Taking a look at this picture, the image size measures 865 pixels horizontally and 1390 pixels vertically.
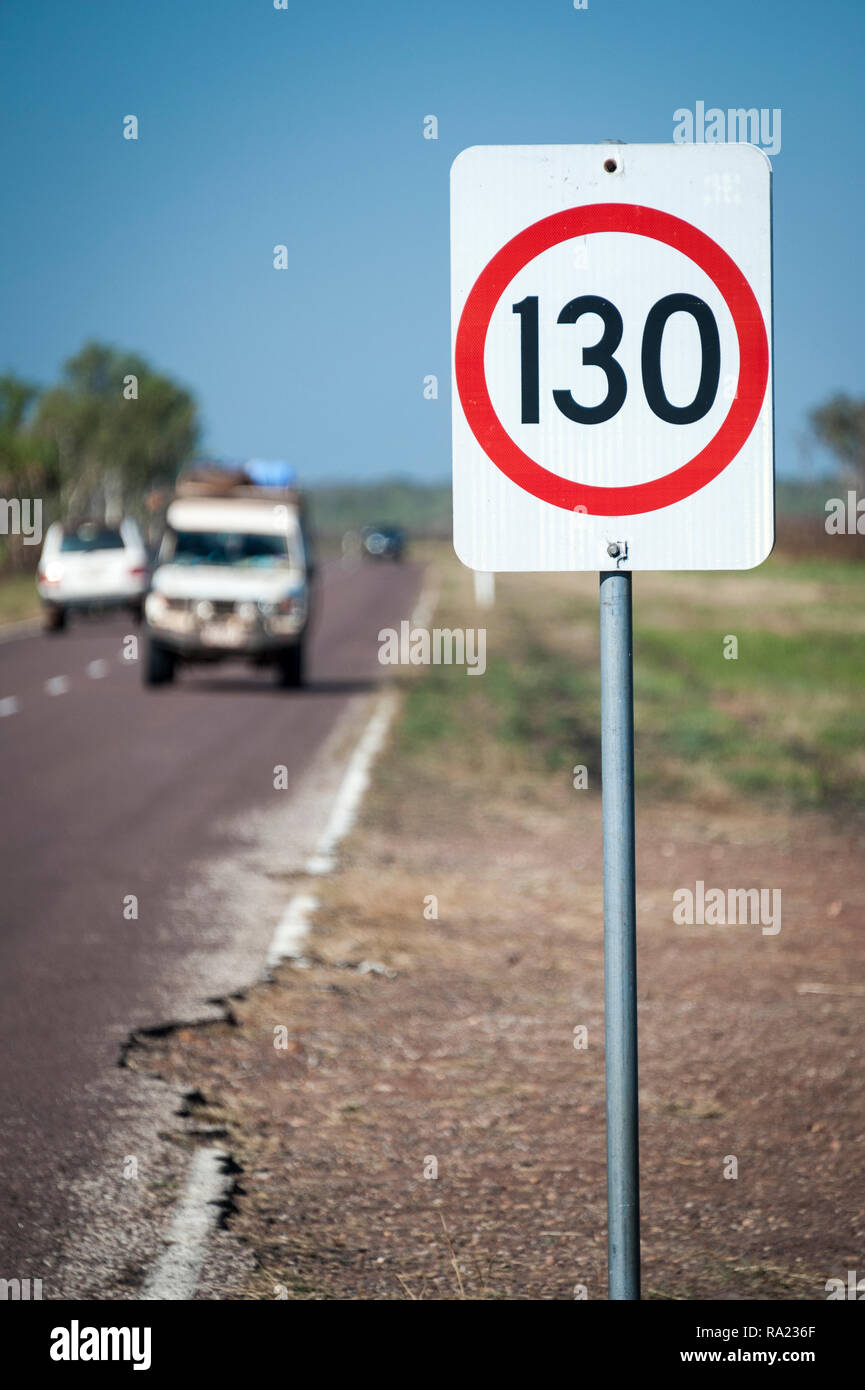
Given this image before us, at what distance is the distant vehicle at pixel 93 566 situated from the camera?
30.3m

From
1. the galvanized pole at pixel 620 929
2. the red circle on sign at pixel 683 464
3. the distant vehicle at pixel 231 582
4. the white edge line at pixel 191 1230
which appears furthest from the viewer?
the distant vehicle at pixel 231 582

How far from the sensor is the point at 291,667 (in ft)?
66.5

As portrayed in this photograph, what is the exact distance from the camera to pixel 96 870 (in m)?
9.64

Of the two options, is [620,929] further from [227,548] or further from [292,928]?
[227,548]

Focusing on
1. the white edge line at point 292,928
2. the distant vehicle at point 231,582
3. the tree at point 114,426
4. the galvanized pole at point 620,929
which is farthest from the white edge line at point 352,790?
the tree at point 114,426

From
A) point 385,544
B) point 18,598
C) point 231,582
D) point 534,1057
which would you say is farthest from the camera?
point 385,544

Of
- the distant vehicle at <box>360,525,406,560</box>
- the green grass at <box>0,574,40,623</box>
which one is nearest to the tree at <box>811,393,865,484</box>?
the distant vehicle at <box>360,525,406,560</box>

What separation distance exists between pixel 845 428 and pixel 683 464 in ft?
426

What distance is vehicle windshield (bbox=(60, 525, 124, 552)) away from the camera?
30.5 metres

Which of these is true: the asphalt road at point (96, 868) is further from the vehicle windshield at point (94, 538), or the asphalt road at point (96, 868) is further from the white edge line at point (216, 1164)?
the vehicle windshield at point (94, 538)

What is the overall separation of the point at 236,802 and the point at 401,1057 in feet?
20.9

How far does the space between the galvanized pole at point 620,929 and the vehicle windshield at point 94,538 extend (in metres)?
28.5

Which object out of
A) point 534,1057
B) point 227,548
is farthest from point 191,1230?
point 227,548

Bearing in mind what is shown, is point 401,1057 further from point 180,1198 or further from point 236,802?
point 236,802
